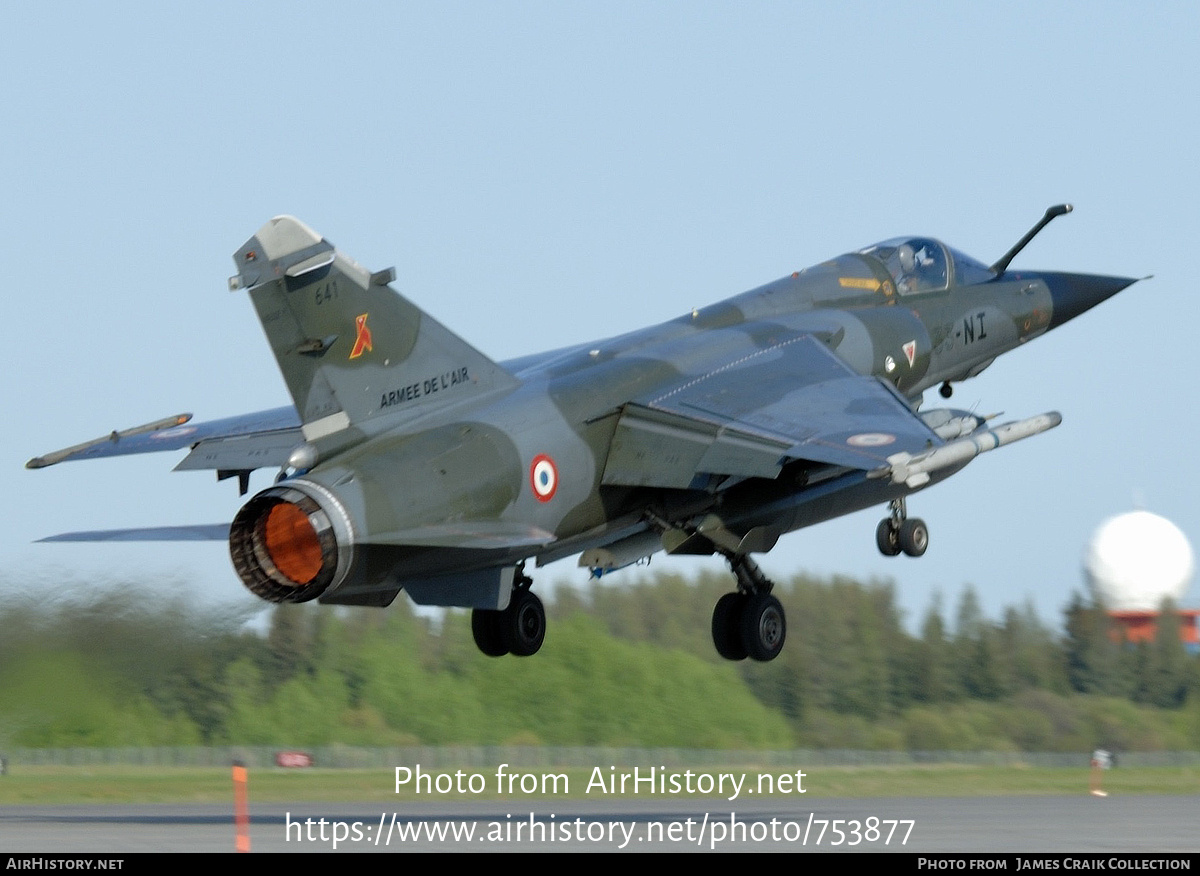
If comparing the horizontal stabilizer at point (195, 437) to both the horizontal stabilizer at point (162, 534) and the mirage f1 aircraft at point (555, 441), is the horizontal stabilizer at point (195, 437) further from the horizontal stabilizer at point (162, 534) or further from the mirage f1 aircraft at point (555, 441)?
the horizontal stabilizer at point (162, 534)

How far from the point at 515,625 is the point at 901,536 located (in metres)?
4.24

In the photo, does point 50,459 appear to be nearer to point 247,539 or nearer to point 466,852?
point 247,539

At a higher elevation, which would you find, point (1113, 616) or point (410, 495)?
point (410, 495)

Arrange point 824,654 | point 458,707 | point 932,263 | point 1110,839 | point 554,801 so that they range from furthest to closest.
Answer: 1. point 824,654
2. point 458,707
3. point 554,801
4. point 932,263
5. point 1110,839

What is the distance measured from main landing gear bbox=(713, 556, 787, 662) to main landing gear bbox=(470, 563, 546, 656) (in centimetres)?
198

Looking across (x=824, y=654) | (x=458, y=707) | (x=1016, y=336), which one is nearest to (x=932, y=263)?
(x=1016, y=336)

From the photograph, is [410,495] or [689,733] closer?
[410,495]

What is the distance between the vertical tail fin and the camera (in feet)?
50.8

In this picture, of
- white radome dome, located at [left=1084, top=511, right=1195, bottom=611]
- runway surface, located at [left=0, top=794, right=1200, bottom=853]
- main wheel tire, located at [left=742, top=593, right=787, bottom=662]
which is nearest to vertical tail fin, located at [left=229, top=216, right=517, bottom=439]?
runway surface, located at [left=0, top=794, right=1200, bottom=853]

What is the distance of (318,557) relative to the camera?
1498cm

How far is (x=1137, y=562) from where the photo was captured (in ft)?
161

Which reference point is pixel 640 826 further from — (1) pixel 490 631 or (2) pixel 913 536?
(2) pixel 913 536

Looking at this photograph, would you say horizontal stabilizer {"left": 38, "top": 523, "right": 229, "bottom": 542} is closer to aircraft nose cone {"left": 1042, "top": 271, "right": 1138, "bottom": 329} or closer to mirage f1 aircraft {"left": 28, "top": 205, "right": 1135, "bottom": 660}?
mirage f1 aircraft {"left": 28, "top": 205, "right": 1135, "bottom": 660}
